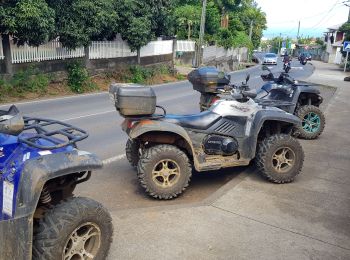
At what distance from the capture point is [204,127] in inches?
224

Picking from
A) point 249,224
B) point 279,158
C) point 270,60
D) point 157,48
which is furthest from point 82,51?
point 270,60

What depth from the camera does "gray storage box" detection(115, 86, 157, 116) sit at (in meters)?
4.82

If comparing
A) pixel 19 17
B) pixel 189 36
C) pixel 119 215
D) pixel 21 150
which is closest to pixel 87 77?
pixel 19 17

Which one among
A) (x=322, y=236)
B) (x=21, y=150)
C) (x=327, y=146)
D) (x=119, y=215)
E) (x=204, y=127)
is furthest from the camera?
(x=327, y=146)

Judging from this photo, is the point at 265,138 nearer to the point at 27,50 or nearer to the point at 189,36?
the point at 27,50

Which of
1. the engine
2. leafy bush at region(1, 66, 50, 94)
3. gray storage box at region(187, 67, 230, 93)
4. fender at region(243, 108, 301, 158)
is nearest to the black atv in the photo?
gray storage box at region(187, 67, 230, 93)

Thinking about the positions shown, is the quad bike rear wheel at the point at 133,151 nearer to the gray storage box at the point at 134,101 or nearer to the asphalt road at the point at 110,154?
the asphalt road at the point at 110,154

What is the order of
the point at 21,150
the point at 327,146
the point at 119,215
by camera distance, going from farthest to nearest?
the point at 327,146 < the point at 119,215 < the point at 21,150

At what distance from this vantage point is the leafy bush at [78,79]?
18053 millimetres

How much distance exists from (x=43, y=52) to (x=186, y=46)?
1899 cm

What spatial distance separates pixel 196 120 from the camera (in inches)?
223

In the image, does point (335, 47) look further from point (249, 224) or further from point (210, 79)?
point (249, 224)

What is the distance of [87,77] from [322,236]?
16.0 m

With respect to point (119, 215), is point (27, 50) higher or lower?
higher
